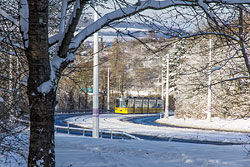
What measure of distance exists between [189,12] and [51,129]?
334 centimetres

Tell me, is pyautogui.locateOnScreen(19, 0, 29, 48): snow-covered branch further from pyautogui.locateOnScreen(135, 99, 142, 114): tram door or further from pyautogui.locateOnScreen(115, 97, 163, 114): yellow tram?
pyautogui.locateOnScreen(135, 99, 142, 114): tram door

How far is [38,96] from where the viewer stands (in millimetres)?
5238

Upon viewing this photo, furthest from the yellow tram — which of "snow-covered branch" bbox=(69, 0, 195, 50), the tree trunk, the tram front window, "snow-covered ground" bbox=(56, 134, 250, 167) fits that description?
the tree trunk

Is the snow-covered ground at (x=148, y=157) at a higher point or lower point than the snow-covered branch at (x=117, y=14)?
lower

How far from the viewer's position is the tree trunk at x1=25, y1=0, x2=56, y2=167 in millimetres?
5219

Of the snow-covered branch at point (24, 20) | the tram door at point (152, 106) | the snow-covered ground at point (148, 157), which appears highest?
the snow-covered branch at point (24, 20)

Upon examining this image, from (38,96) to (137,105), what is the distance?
157 ft

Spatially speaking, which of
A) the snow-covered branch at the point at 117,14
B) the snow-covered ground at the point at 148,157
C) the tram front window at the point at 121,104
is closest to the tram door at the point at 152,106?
the tram front window at the point at 121,104

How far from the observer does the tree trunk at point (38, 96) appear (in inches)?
205

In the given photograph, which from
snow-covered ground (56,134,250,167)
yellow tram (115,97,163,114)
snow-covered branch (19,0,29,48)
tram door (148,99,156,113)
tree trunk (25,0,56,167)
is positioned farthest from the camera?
tram door (148,99,156,113)

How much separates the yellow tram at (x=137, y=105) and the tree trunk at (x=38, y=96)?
145 ft

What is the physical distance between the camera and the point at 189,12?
6555 mm

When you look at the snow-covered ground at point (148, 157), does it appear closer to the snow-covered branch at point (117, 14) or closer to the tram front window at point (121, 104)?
the snow-covered branch at point (117, 14)

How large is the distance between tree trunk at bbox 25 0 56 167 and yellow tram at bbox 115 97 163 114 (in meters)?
44.1
